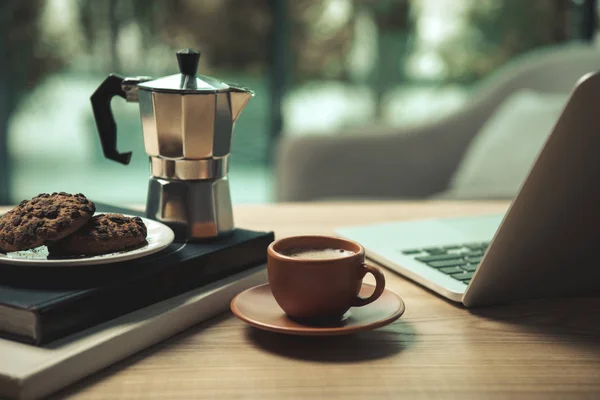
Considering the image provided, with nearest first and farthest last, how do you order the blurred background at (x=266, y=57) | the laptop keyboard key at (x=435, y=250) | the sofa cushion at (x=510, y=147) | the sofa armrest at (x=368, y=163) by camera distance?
the laptop keyboard key at (x=435, y=250), the sofa cushion at (x=510, y=147), the sofa armrest at (x=368, y=163), the blurred background at (x=266, y=57)

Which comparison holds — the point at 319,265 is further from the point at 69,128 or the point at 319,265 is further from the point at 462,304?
the point at 69,128

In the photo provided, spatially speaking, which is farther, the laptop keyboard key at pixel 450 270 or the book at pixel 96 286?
the laptop keyboard key at pixel 450 270

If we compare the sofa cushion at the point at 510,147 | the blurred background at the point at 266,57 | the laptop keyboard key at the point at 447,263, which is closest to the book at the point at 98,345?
the laptop keyboard key at the point at 447,263

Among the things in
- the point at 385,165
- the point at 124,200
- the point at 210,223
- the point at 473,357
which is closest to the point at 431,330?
the point at 473,357

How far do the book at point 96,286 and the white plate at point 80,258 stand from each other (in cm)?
1

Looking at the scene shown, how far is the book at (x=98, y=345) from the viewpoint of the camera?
49cm

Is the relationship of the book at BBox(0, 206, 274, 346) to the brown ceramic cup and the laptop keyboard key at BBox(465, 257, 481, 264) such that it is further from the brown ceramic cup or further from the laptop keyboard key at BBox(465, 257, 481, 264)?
A: the laptop keyboard key at BBox(465, 257, 481, 264)

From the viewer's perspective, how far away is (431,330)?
0.65 meters

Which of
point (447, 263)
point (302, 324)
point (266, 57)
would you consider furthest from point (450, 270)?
point (266, 57)

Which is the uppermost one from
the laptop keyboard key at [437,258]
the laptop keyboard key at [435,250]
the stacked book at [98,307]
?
the stacked book at [98,307]

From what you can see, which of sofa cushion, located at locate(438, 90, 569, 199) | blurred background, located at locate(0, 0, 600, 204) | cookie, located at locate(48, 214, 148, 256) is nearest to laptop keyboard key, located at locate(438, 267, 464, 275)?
cookie, located at locate(48, 214, 148, 256)

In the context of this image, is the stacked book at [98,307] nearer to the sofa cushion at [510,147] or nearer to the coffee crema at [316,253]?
the coffee crema at [316,253]

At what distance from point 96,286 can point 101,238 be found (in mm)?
56

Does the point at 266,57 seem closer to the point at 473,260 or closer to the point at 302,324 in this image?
the point at 473,260
